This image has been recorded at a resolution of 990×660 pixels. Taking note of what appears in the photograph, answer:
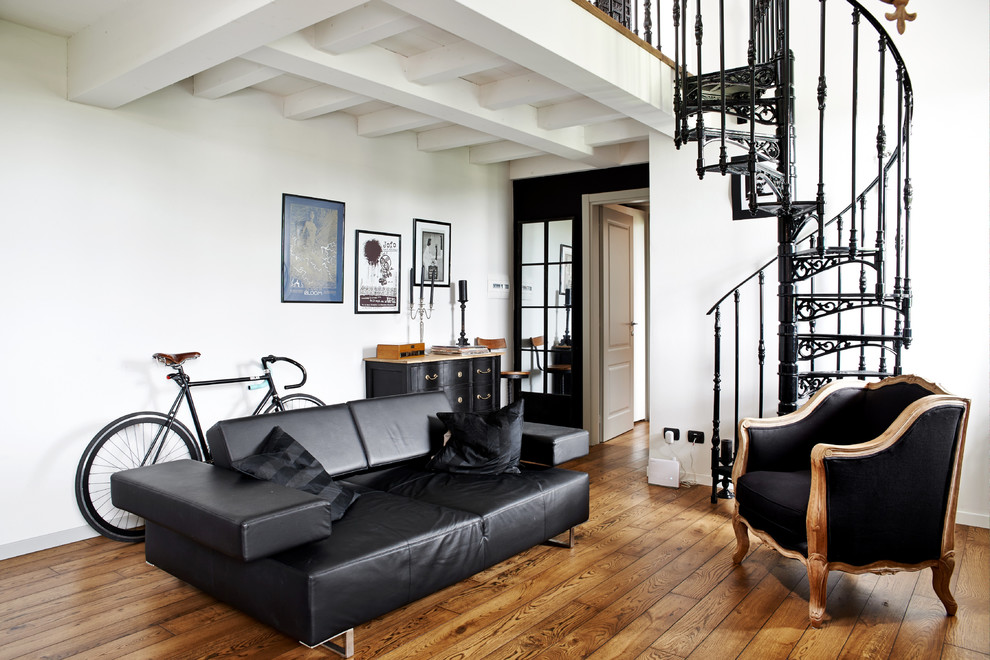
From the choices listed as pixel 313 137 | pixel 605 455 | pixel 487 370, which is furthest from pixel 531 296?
pixel 313 137

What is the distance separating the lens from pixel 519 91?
425 centimetres

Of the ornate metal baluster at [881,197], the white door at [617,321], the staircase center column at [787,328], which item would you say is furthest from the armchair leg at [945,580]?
the white door at [617,321]

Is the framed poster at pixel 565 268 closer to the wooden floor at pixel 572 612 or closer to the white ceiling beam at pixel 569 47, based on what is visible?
the white ceiling beam at pixel 569 47

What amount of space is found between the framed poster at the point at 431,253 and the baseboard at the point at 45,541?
9.30 ft

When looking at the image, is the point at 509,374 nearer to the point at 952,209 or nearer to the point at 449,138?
the point at 449,138

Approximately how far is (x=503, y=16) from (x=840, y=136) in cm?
258

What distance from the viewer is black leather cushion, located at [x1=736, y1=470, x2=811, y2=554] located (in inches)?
115

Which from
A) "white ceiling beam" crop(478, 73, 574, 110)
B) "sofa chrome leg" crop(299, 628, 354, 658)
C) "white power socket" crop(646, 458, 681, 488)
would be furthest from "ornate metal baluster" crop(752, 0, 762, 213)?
"sofa chrome leg" crop(299, 628, 354, 658)

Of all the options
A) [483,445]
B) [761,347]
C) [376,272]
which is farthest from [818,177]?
[376,272]

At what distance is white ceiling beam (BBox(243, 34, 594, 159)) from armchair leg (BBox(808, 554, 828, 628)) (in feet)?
10.3

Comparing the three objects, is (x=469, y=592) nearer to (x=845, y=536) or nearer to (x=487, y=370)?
(x=845, y=536)

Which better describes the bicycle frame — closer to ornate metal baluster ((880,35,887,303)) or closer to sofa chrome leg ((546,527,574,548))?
sofa chrome leg ((546,527,574,548))

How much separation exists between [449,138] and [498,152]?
629 millimetres

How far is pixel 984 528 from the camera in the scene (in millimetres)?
3965
